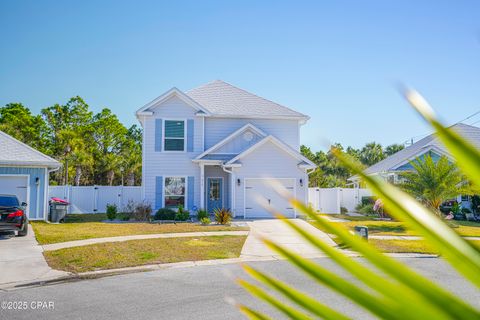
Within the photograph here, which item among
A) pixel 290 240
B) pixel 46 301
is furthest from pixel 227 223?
pixel 46 301

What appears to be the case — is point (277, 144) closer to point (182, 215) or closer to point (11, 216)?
point (182, 215)

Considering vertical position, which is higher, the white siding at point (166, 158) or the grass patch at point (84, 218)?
the white siding at point (166, 158)

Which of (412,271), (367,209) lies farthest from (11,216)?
(367,209)

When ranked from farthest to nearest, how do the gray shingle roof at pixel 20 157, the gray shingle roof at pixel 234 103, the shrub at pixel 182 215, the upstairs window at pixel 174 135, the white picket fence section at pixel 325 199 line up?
the white picket fence section at pixel 325 199, the gray shingle roof at pixel 234 103, the upstairs window at pixel 174 135, the shrub at pixel 182 215, the gray shingle roof at pixel 20 157

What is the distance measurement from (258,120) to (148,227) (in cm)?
1085

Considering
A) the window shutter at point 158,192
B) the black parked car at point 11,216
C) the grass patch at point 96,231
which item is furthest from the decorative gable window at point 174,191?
the black parked car at point 11,216

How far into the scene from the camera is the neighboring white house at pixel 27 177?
19.8 m

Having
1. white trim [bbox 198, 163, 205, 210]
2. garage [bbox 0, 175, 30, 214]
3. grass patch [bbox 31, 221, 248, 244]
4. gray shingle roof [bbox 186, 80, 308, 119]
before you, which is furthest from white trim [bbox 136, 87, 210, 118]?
grass patch [bbox 31, 221, 248, 244]

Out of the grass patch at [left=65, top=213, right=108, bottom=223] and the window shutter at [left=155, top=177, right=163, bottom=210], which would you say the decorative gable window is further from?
the grass patch at [left=65, top=213, right=108, bottom=223]

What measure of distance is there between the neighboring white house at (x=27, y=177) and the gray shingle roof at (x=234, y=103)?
33.3 feet

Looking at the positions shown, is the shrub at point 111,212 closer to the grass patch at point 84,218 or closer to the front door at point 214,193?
the grass patch at point 84,218

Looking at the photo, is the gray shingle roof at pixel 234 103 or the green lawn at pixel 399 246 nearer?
the green lawn at pixel 399 246

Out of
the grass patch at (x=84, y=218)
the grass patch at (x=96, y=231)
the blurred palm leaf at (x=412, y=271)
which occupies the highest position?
the blurred palm leaf at (x=412, y=271)

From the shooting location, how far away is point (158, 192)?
23.2 metres
